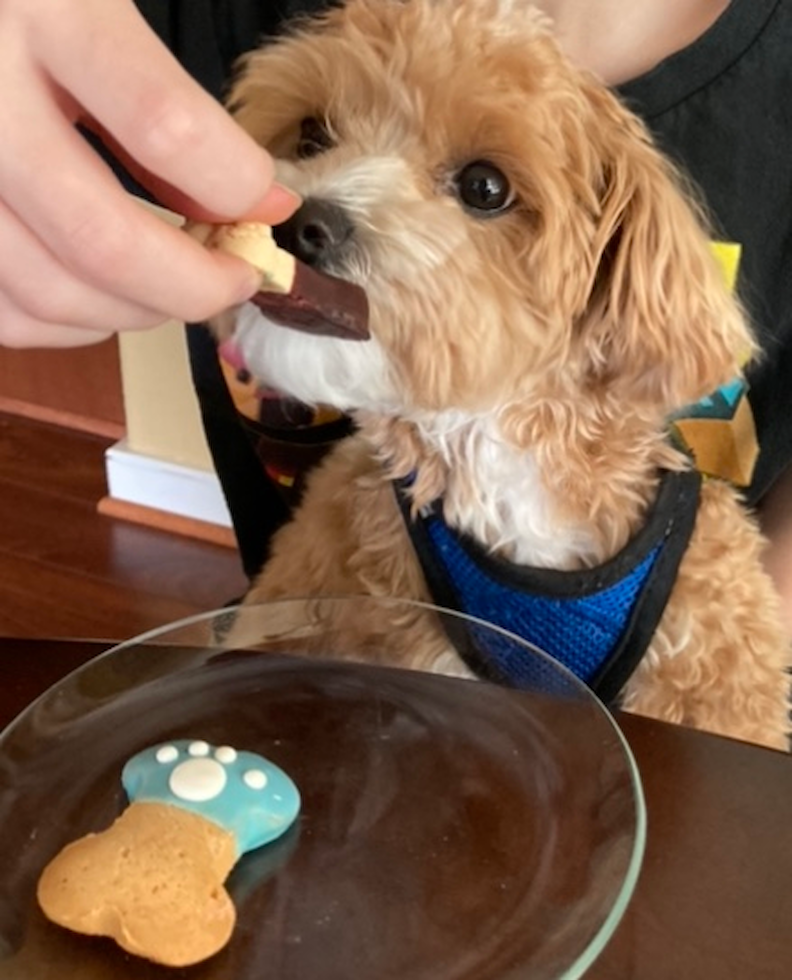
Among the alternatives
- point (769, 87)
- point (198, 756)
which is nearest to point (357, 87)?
point (769, 87)

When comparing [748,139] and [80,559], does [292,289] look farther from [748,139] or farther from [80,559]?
[80,559]

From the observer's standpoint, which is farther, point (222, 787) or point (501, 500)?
point (501, 500)

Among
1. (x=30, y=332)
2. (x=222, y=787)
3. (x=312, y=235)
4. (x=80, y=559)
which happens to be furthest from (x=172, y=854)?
(x=80, y=559)

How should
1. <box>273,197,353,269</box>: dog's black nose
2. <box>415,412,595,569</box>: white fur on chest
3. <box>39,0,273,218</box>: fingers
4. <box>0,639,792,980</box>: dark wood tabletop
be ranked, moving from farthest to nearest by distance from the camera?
<box>415,412,595,569</box>: white fur on chest
<box>273,197,353,269</box>: dog's black nose
<box>0,639,792,980</box>: dark wood tabletop
<box>39,0,273,218</box>: fingers

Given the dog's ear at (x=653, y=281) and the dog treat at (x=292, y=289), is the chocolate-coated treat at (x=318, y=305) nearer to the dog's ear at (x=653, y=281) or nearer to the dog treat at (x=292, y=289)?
the dog treat at (x=292, y=289)

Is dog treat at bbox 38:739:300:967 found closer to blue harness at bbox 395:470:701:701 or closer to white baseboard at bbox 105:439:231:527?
blue harness at bbox 395:470:701:701

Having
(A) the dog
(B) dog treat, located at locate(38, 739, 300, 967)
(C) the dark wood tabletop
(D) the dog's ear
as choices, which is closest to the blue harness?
(A) the dog

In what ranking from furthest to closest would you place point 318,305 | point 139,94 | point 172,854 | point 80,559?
point 80,559, point 318,305, point 172,854, point 139,94
